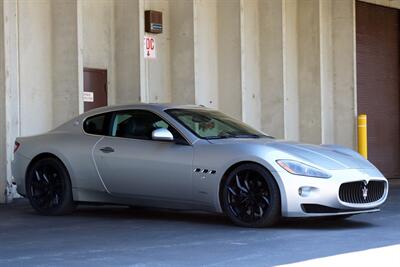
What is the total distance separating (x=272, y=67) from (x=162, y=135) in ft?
26.3

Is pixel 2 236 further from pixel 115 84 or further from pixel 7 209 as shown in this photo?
pixel 115 84

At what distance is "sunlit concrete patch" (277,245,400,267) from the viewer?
5.89 meters

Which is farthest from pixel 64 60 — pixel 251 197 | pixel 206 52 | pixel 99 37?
pixel 251 197

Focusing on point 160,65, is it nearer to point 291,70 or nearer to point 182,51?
point 182,51

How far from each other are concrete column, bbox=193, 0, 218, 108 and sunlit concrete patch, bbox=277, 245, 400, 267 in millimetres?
8734

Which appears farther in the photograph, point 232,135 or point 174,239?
point 232,135

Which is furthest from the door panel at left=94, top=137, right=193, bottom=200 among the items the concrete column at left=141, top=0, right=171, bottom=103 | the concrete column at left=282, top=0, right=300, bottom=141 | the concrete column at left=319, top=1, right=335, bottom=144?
the concrete column at left=319, top=1, right=335, bottom=144

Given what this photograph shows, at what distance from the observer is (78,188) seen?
30.5 feet

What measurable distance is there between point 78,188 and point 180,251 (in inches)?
121

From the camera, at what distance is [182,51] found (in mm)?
14773

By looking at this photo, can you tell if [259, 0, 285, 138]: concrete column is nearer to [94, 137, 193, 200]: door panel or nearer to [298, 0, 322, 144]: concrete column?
[298, 0, 322, 144]: concrete column

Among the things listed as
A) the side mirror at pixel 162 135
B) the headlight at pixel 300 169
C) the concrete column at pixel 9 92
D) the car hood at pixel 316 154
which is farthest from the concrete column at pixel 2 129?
the headlight at pixel 300 169

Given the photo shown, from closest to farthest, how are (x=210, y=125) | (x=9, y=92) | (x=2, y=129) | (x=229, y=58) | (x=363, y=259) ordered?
(x=363, y=259) < (x=210, y=125) < (x=2, y=129) < (x=9, y=92) < (x=229, y=58)

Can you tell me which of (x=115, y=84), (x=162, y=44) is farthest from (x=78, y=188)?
(x=162, y=44)
